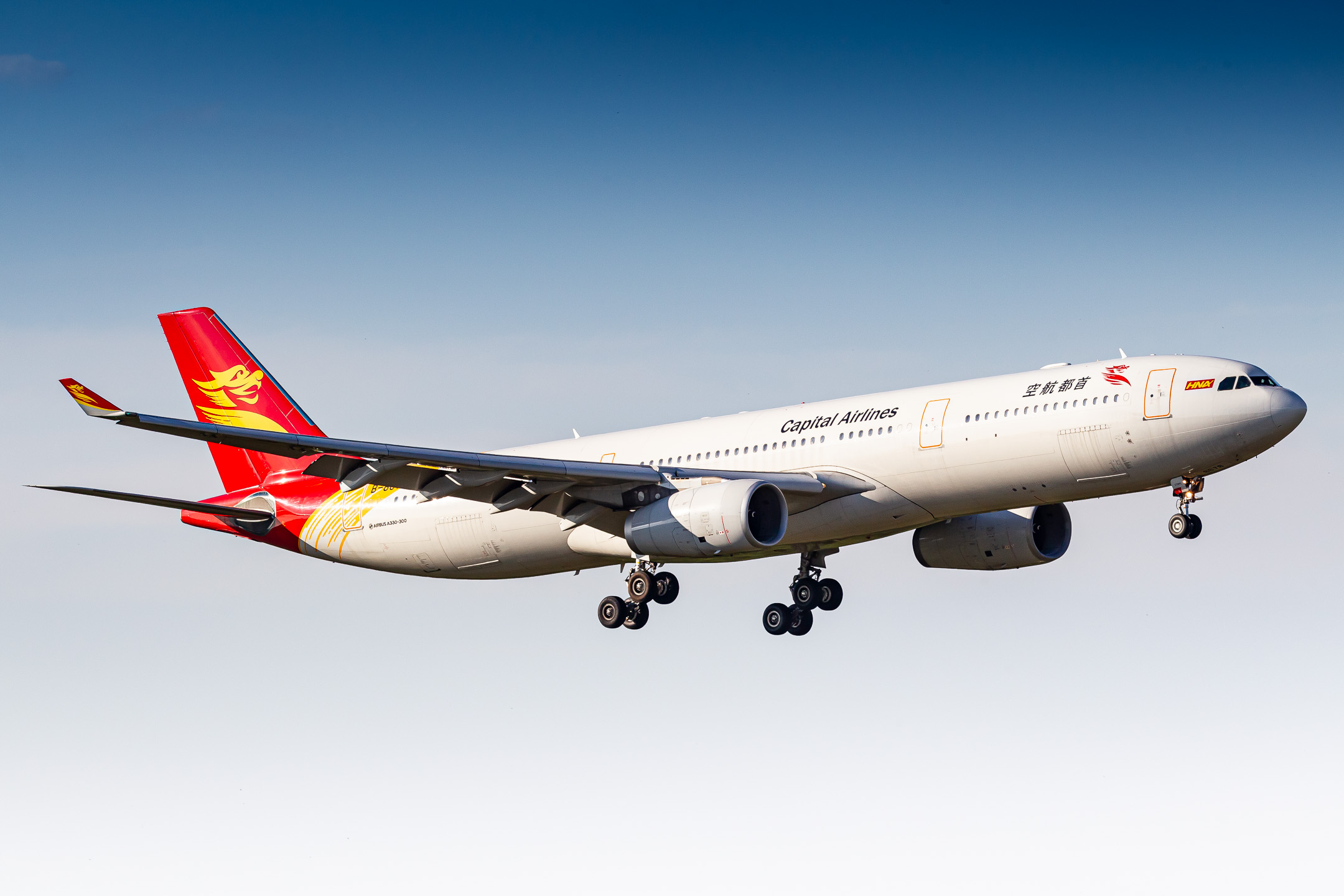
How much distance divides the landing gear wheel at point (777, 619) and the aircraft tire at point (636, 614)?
4544 millimetres

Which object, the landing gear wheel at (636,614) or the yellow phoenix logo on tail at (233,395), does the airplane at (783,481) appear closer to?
the landing gear wheel at (636,614)

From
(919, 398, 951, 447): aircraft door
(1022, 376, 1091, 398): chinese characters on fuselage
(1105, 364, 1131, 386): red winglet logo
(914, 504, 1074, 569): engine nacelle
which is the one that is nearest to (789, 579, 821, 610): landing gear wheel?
(914, 504, 1074, 569): engine nacelle

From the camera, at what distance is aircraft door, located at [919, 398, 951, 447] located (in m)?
36.8

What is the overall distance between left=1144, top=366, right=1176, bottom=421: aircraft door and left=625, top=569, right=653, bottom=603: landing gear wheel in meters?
13.1

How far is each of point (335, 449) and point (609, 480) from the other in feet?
23.6

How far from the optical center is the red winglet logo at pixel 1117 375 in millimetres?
35188

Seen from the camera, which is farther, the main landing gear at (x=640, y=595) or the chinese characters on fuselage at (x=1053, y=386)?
the main landing gear at (x=640, y=595)

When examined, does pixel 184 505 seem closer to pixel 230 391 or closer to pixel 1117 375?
pixel 230 391

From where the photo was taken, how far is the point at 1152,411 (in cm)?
3456

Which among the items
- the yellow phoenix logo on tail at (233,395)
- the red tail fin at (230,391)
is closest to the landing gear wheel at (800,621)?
the red tail fin at (230,391)

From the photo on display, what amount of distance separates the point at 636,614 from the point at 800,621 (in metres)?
5.34

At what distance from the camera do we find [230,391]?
49750mm

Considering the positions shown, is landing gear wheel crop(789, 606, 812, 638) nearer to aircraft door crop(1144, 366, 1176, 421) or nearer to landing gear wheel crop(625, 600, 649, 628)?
landing gear wheel crop(625, 600, 649, 628)

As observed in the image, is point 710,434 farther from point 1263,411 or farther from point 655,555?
point 1263,411
